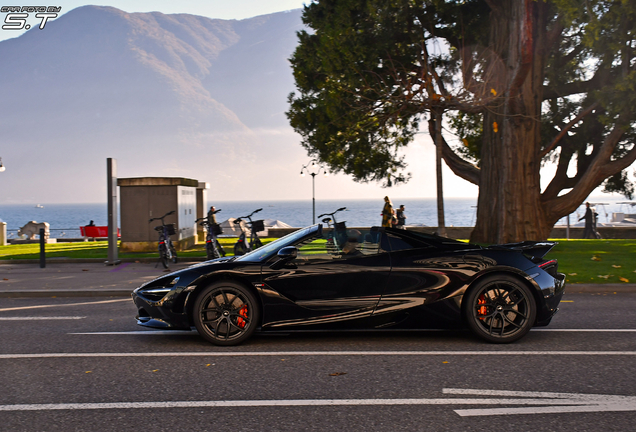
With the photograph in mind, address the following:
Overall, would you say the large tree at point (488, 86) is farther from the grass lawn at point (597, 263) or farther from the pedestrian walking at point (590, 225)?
the pedestrian walking at point (590, 225)

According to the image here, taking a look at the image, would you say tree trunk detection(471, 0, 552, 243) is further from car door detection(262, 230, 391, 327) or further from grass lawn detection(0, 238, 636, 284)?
car door detection(262, 230, 391, 327)

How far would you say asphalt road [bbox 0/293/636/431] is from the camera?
12.3 feet

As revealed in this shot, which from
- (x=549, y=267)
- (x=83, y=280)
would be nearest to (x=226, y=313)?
(x=549, y=267)

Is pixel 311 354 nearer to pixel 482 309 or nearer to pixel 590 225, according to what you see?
pixel 482 309

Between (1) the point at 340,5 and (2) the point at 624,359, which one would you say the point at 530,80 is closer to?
(1) the point at 340,5

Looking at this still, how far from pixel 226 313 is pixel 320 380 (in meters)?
1.60

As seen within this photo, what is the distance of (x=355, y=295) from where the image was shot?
5.82m

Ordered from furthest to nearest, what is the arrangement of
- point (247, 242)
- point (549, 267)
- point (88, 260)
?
point (88, 260)
point (247, 242)
point (549, 267)

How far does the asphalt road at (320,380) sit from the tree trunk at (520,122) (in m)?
11.3

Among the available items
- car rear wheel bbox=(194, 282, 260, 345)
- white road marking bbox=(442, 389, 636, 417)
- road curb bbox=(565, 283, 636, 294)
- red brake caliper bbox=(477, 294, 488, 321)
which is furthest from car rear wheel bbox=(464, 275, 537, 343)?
road curb bbox=(565, 283, 636, 294)

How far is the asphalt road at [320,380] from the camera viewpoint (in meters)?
3.74

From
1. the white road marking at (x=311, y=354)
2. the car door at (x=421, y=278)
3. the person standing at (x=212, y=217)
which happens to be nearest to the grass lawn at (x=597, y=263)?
the white road marking at (x=311, y=354)

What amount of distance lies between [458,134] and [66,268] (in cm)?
1944

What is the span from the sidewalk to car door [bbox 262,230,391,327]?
16.6 ft
